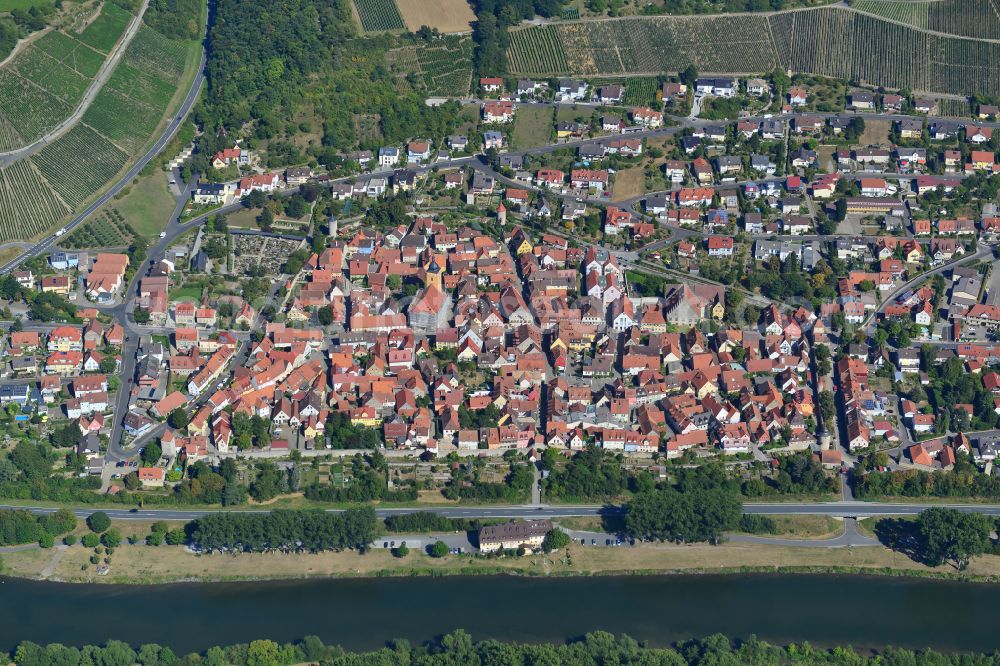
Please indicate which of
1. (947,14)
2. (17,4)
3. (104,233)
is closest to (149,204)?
(104,233)

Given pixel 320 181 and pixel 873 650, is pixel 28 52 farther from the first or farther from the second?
pixel 873 650

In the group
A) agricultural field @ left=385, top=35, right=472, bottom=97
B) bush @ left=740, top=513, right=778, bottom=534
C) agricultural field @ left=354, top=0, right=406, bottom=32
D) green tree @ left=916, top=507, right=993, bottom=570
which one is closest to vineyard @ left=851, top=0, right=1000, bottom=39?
agricultural field @ left=385, top=35, right=472, bottom=97

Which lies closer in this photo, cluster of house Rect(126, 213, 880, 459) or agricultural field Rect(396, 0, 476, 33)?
cluster of house Rect(126, 213, 880, 459)

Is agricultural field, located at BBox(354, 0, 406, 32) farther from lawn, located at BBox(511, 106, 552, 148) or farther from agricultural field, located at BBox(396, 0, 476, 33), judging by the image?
lawn, located at BBox(511, 106, 552, 148)

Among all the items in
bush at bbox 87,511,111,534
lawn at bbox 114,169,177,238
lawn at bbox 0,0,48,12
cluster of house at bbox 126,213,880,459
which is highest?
lawn at bbox 0,0,48,12

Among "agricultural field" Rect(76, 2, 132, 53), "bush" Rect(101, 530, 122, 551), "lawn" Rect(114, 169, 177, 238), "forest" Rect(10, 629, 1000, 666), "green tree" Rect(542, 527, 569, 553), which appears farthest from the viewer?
"agricultural field" Rect(76, 2, 132, 53)

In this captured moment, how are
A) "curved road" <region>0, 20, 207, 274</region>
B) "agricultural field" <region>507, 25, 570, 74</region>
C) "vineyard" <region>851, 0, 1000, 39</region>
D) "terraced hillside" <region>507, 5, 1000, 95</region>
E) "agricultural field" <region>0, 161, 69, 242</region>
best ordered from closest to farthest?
"curved road" <region>0, 20, 207, 274</region>
"agricultural field" <region>0, 161, 69, 242</region>
"terraced hillside" <region>507, 5, 1000, 95</region>
"agricultural field" <region>507, 25, 570, 74</region>
"vineyard" <region>851, 0, 1000, 39</region>
